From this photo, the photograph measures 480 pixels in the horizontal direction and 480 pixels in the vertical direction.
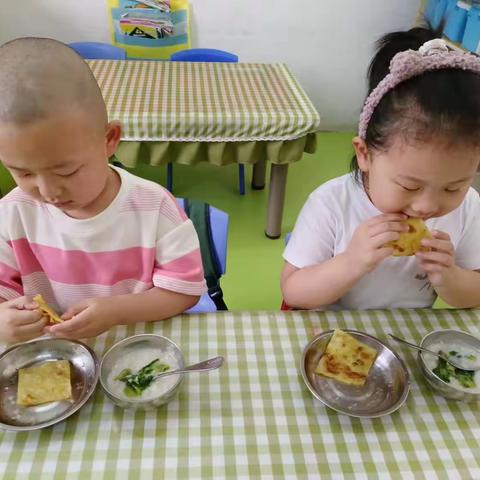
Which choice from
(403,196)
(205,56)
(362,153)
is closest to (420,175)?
(403,196)

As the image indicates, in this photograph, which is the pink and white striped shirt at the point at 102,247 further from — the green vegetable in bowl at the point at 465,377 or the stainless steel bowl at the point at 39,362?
the green vegetable in bowl at the point at 465,377

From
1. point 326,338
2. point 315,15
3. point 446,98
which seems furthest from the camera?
point 315,15

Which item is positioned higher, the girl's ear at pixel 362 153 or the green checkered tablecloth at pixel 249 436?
the girl's ear at pixel 362 153

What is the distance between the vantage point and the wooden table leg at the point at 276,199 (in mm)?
2672

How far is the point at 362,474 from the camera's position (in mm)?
791

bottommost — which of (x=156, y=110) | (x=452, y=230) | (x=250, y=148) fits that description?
(x=250, y=148)

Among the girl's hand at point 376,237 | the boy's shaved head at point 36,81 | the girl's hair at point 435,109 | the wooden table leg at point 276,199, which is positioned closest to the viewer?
the boy's shaved head at point 36,81

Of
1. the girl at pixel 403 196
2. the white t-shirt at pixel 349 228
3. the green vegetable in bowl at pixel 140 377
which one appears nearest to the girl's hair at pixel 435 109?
the girl at pixel 403 196

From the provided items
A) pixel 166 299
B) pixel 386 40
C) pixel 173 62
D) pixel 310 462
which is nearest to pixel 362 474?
pixel 310 462

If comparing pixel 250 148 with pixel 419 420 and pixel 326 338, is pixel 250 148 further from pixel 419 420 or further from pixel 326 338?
pixel 419 420

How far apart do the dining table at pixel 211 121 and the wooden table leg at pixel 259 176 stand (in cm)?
59

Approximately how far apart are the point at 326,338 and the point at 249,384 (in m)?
0.20

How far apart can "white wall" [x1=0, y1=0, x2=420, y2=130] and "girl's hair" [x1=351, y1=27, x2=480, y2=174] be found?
3.02m

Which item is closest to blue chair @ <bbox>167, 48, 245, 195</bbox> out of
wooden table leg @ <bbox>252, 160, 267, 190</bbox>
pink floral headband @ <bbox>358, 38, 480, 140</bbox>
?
wooden table leg @ <bbox>252, 160, 267, 190</bbox>
